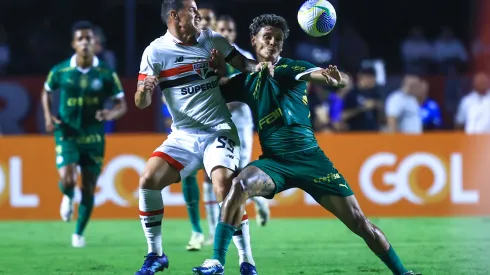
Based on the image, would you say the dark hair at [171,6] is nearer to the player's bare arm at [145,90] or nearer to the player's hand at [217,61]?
the player's hand at [217,61]

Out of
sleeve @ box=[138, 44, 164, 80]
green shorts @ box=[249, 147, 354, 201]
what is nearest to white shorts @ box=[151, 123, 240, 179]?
green shorts @ box=[249, 147, 354, 201]

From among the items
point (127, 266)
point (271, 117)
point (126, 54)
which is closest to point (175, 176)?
point (271, 117)

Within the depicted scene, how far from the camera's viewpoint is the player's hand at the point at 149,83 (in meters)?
7.23

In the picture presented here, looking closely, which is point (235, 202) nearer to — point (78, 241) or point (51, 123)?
point (78, 241)

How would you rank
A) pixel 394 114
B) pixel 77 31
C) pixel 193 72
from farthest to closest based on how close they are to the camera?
pixel 394 114 → pixel 77 31 → pixel 193 72

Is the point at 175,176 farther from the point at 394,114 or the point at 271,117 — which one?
the point at 394,114

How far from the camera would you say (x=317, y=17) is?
7422mm

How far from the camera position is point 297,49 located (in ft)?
61.9

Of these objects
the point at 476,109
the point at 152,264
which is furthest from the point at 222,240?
the point at 476,109

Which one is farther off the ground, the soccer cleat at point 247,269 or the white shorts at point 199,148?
the white shorts at point 199,148

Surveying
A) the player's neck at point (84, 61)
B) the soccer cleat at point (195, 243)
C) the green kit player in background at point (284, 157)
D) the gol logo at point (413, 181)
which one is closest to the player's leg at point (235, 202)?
the green kit player in background at point (284, 157)

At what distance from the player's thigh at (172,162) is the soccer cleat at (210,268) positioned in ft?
3.29

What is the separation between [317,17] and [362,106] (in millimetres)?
8791

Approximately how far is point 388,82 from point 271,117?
10149 mm
